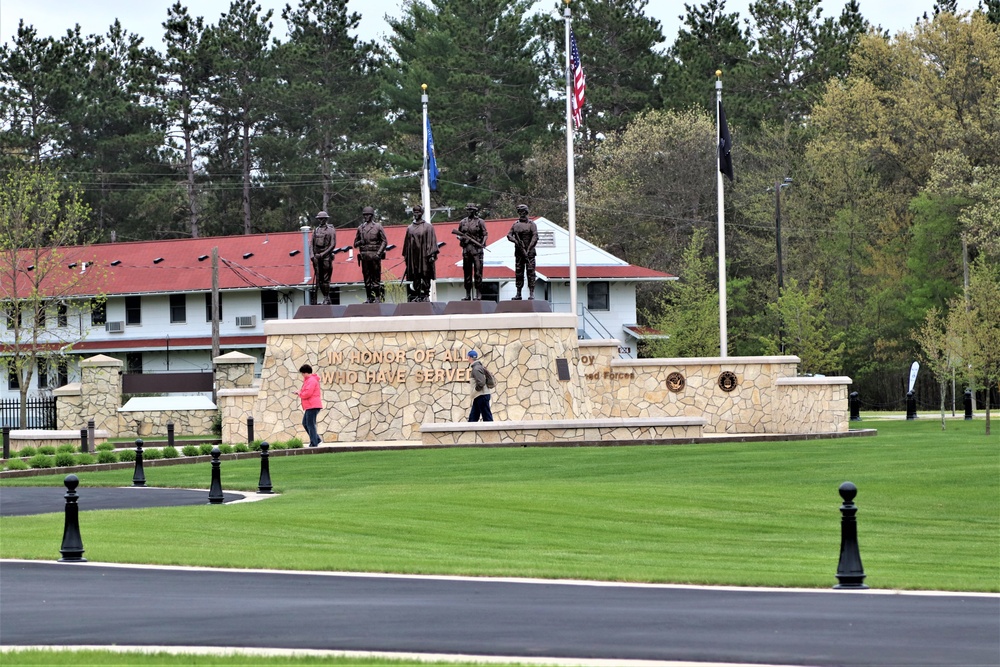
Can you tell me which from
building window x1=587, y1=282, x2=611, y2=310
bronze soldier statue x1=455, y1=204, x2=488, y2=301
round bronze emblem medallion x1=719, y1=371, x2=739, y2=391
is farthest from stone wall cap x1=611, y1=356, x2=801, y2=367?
building window x1=587, y1=282, x2=611, y2=310

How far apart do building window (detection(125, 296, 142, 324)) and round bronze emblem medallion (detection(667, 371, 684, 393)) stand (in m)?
35.4

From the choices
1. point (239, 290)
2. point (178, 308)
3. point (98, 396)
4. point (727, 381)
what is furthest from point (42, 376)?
point (727, 381)

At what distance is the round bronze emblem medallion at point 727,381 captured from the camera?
36125 mm

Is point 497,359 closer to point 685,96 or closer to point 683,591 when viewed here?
point 683,591

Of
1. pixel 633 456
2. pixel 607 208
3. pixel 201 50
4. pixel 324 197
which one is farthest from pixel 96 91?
pixel 633 456

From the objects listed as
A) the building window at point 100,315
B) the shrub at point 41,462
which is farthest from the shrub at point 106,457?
the building window at point 100,315

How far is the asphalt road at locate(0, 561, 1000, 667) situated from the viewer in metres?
9.46

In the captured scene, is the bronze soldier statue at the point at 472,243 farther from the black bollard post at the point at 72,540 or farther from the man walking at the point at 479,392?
the black bollard post at the point at 72,540

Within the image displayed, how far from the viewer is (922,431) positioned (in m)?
35.1

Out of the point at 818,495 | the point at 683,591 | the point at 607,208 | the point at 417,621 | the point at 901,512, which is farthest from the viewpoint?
the point at 607,208

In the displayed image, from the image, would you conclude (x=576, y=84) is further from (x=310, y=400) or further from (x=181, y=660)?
(x=181, y=660)

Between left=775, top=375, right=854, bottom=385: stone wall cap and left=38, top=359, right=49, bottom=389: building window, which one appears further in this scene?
left=38, top=359, right=49, bottom=389: building window

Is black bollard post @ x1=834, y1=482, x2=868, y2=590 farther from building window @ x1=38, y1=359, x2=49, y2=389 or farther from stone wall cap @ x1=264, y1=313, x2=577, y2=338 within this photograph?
building window @ x1=38, y1=359, x2=49, y2=389

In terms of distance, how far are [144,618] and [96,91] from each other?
238 ft
